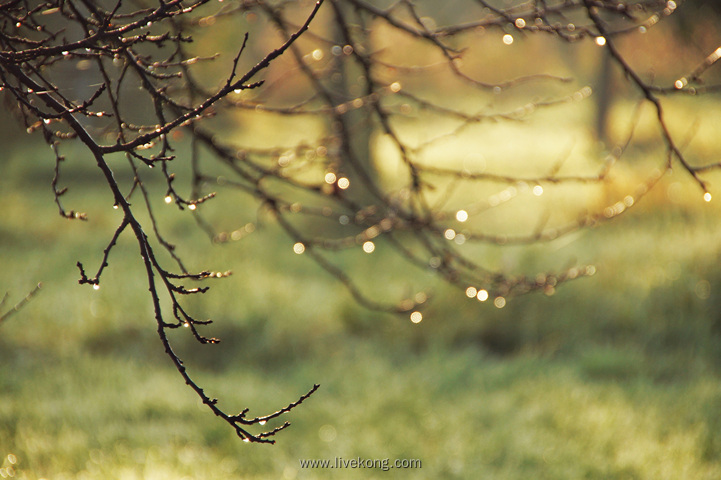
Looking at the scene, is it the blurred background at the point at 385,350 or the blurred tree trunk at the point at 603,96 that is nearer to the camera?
the blurred background at the point at 385,350

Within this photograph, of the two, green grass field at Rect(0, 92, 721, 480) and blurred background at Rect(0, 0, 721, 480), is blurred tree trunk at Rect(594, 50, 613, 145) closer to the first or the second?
blurred background at Rect(0, 0, 721, 480)

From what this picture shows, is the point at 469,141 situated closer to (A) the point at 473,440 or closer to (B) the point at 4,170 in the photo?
(B) the point at 4,170

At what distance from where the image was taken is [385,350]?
18.6ft

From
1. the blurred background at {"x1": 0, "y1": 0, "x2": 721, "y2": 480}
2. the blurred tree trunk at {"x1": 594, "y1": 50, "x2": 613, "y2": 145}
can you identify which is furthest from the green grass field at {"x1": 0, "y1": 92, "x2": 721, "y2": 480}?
the blurred tree trunk at {"x1": 594, "y1": 50, "x2": 613, "y2": 145}

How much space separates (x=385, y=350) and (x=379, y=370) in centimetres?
52

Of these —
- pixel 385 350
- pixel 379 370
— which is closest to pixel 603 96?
pixel 385 350

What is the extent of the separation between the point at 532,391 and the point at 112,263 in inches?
206

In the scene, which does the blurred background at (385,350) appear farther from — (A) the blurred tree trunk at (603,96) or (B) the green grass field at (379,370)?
(A) the blurred tree trunk at (603,96)

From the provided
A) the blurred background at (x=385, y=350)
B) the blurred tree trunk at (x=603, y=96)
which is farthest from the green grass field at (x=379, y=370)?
the blurred tree trunk at (x=603, y=96)

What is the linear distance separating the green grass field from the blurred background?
0.02 m

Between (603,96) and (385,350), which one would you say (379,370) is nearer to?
(385,350)

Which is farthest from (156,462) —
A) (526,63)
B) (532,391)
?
(526,63)

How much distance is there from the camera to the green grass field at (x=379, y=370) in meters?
3.82

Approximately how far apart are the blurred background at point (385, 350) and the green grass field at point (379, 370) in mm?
18
